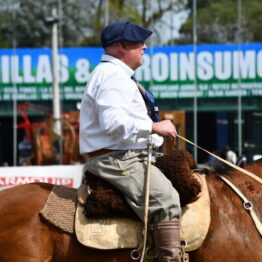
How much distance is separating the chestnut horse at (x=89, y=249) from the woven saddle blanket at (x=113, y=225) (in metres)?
0.06

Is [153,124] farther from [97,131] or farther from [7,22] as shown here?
[7,22]

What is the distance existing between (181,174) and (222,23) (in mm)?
25666

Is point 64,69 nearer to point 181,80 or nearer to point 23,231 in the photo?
point 181,80

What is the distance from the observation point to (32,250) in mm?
5465

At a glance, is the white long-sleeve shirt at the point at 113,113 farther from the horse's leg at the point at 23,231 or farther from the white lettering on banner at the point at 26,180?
the white lettering on banner at the point at 26,180

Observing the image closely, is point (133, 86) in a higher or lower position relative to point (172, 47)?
lower

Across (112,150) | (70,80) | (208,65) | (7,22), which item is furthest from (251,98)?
(112,150)

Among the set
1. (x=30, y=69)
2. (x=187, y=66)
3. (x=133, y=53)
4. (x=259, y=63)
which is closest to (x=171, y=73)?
(x=187, y=66)

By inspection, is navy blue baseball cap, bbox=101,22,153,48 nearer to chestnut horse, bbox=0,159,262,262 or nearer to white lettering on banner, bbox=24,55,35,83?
chestnut horse, bbox=0,159,262,262

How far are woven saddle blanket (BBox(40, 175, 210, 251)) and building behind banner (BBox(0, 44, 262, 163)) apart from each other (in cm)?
1709

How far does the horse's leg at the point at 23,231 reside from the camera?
5473 millimetres

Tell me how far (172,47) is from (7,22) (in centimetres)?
894

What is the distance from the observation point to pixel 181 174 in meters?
5.49

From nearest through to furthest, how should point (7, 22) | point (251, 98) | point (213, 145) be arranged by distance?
point (251, 98) → point (213, 145) → point (7, 22)
